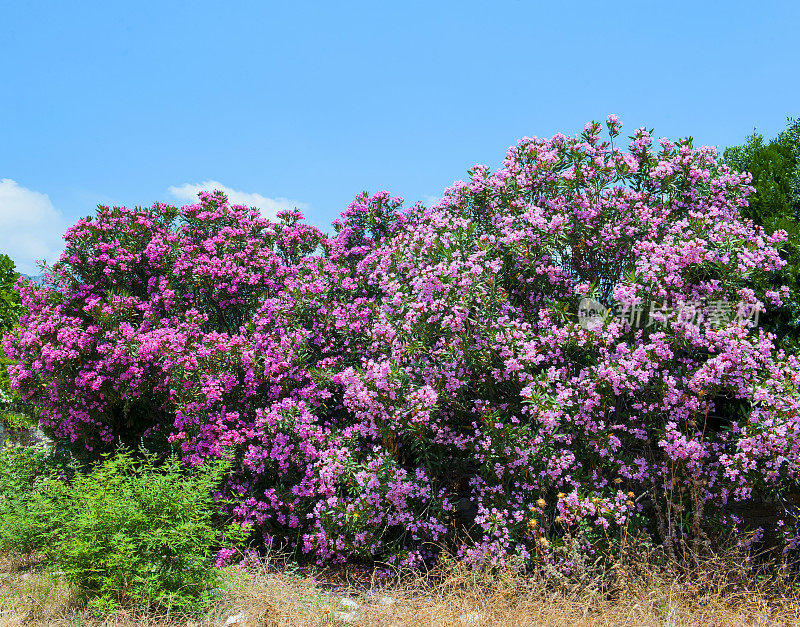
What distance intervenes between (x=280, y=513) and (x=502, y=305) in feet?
12.5

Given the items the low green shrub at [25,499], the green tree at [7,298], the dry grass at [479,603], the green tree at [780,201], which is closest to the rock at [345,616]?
the dry grass at [479,603]

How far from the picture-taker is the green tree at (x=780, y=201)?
7.21 metres

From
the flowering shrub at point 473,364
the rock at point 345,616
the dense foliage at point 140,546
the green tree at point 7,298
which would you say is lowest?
the rock at point 345,616

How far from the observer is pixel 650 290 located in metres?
6.43

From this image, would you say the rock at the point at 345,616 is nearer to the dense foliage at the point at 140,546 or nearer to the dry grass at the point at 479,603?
the dry grass at the point at 479,603

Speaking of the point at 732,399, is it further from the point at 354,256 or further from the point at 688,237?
the point at 354,256

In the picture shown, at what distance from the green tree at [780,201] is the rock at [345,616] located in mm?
5458

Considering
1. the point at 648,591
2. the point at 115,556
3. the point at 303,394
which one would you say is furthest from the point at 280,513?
the point at 648,591

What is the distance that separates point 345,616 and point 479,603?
117 cm

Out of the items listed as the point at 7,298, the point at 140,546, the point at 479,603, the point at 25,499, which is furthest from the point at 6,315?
the point at 479,603

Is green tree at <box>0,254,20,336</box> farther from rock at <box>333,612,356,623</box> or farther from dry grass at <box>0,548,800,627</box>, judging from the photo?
rock at <box>333,612,356,623</box>

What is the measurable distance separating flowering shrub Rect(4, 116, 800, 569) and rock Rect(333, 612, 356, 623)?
1.34 meters

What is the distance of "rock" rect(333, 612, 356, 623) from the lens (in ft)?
17.0

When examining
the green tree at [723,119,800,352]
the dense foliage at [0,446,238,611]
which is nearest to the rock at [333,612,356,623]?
the dense foliage at [0,446,238,611]
